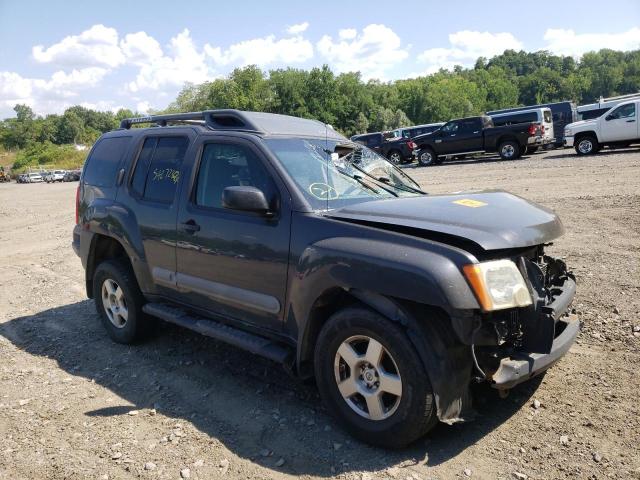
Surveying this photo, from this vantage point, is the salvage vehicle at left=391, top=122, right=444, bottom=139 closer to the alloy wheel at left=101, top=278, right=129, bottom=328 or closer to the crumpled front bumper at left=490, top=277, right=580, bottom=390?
the alloy wheel at left=101, top=278, right=129, bottom=328

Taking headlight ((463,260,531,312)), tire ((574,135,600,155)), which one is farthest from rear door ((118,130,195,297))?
tire ((574,135,600,155))

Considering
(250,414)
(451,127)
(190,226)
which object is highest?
(451,127)

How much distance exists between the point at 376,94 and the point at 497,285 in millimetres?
100127

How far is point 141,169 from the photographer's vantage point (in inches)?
188

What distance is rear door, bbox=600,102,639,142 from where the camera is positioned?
57.9 ft

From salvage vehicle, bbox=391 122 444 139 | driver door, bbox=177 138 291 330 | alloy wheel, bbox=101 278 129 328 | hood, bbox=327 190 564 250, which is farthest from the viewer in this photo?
salvage vehicle, bbox=391 122 444 139

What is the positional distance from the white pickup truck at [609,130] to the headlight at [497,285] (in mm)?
18123

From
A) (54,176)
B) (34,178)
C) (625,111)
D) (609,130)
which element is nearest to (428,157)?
(609,130)

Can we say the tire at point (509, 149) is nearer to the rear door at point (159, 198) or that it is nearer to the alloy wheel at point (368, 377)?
the rear door at point (159, 198)

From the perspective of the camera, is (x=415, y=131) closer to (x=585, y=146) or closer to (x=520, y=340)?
(x=585, y=146)

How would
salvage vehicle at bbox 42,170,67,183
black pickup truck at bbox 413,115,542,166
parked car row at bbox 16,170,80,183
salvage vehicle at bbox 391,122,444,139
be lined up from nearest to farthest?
black pickup truck at bbox 413,115,542,166, salvage vehicle at bbox 391,122,444,139, parked car row at bbox 16,170,80,183, salvage vehicle at bbox 42,170,67,183

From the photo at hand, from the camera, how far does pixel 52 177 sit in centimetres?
5744

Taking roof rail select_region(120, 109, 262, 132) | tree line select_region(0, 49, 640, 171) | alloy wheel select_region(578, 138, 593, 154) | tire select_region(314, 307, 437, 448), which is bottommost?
tire select_region(314, 307, 437, 448)

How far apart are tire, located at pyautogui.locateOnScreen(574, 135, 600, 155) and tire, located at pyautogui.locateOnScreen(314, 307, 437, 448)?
19128 millimetres
